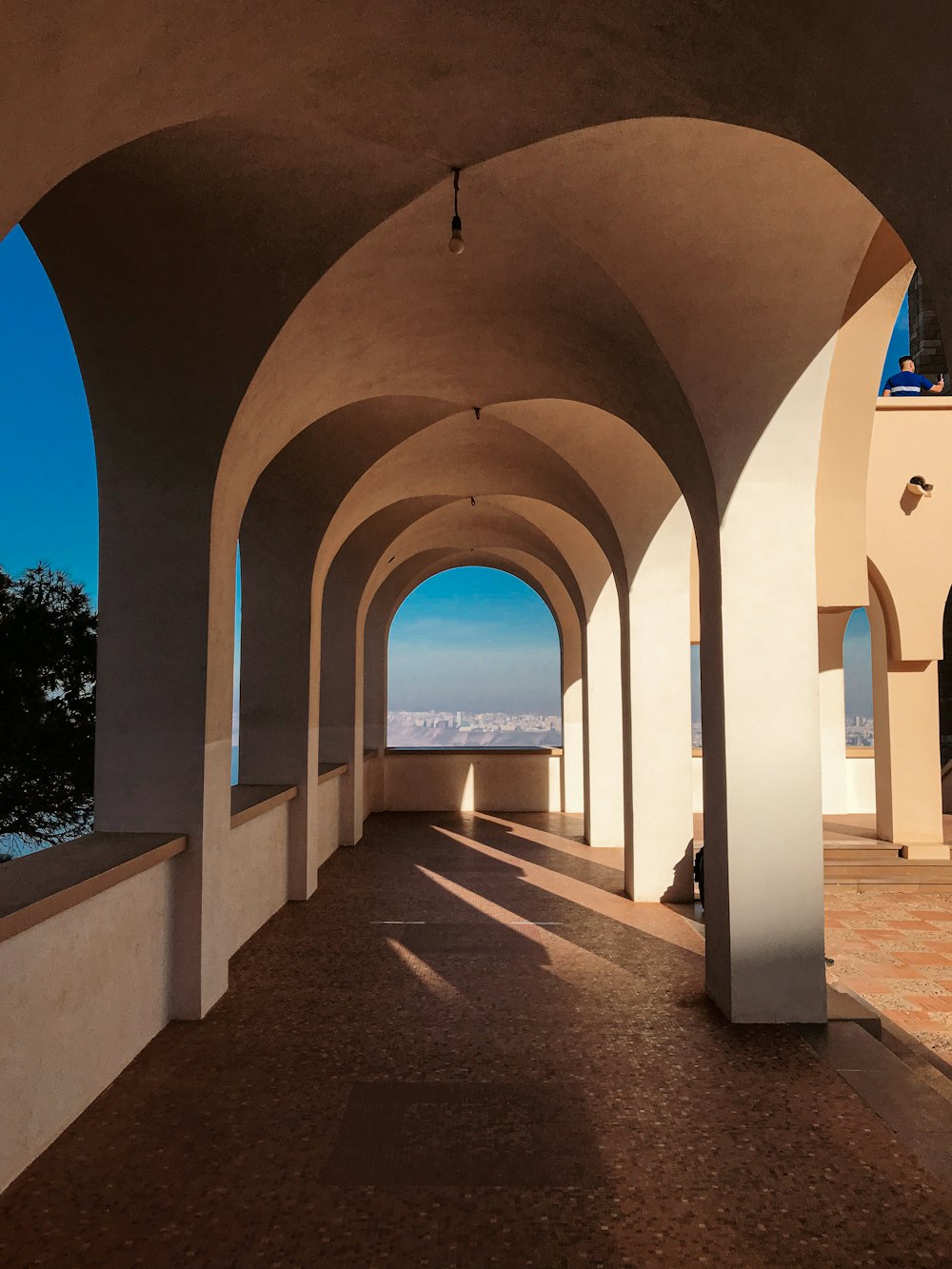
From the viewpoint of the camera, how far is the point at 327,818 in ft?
38.3

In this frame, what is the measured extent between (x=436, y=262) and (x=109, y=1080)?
472 cm

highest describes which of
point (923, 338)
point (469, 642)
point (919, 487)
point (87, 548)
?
point (923, 338)

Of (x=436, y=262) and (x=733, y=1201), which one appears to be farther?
(x=436, y=262)

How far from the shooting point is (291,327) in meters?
5.71

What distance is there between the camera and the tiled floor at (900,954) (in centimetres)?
614

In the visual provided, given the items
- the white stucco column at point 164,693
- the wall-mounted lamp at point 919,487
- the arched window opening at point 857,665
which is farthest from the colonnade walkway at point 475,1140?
the arched window opening at point 857,665

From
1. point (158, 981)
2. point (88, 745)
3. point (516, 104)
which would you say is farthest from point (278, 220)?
point (88, 745)

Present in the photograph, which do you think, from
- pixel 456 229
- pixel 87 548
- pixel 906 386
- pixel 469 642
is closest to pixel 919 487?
pixel 906 386

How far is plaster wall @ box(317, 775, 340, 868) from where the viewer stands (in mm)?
11172

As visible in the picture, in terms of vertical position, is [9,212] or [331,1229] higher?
[9,212]

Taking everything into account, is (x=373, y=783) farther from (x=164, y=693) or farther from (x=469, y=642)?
(x=469, y=642)

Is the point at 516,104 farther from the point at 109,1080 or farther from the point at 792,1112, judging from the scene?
the point at 109,1080

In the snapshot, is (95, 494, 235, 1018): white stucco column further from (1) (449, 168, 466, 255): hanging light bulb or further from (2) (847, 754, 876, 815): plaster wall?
(2) (847, 754, 876, 815): plaster wall

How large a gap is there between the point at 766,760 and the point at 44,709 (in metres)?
11.6
